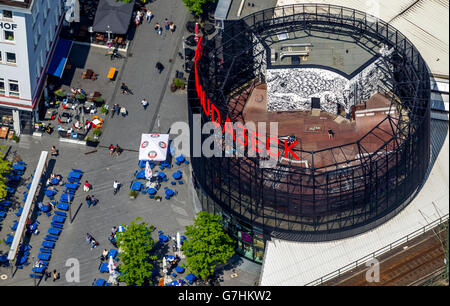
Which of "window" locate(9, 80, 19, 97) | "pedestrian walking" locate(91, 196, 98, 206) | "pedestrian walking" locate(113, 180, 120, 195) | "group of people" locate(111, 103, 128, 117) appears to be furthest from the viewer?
"group of people" locate(111, 103, 128, 117)

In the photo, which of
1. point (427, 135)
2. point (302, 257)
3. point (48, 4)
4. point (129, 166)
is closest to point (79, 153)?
point (129, 166)

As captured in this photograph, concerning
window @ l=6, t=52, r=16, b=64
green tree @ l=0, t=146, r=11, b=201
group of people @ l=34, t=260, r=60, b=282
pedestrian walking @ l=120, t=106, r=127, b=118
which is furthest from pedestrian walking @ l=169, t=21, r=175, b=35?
group of people @ l=34, t=260, r=60, b=282

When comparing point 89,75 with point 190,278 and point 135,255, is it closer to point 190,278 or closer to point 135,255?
point 135,255

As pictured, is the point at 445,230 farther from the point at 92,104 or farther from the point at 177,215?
the point at 92,104

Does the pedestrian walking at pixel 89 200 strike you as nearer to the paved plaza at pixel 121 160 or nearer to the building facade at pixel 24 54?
the paved plaza at pixel 121 160

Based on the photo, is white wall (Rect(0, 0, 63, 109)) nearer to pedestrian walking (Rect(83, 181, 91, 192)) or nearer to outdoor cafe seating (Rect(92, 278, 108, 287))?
pedestrian walking (Rect(83, 181, 91, 192))

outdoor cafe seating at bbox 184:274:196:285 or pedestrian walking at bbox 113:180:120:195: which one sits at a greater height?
pedestrian walking at bbox 113:180:120:195

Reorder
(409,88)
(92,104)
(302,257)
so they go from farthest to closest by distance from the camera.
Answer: (92,104), (409,88), (302,257)
